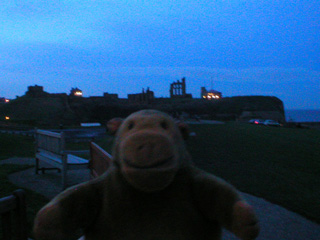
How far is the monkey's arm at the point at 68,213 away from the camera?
73.3 inches

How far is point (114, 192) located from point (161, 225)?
0.36m

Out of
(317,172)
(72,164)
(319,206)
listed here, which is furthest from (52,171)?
(317,172)

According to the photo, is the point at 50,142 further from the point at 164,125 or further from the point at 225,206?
the point at 225,206

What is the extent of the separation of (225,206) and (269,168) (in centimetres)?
871

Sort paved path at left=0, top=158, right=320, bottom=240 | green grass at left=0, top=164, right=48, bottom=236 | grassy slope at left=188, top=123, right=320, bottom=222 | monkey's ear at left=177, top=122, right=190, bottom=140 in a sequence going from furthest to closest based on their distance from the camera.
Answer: grassy slope at left=188, top=123, right=320, bottom=222
paved path at left=0, top=158, right=320, bottom=240
green grass at left=0, top=164, right=48, bottom=236
monkey's ear at left=177, top=122, right=190, bottom=140

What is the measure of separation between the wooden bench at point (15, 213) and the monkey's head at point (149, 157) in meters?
1.66

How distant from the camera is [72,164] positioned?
7.52 metres

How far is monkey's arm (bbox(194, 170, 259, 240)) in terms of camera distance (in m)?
1.78

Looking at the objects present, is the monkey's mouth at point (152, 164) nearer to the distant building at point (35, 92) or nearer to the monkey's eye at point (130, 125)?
the monkey's eye at point (130, 125)

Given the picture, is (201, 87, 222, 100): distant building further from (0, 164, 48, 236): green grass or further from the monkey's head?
the monkey's head

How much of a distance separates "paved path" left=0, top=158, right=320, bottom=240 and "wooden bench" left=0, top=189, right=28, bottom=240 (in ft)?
9.83

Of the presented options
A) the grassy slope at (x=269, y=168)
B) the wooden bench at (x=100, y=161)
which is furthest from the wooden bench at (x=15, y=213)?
the grassy slope at (x=269, y=168)

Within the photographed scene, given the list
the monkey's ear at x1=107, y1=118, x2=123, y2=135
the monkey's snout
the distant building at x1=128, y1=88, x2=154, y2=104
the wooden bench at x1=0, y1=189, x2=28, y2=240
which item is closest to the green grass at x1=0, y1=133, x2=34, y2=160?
the wooden bench at x1=0, y1=189, x2=28, y2=240

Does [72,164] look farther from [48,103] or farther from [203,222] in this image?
[48,103]
